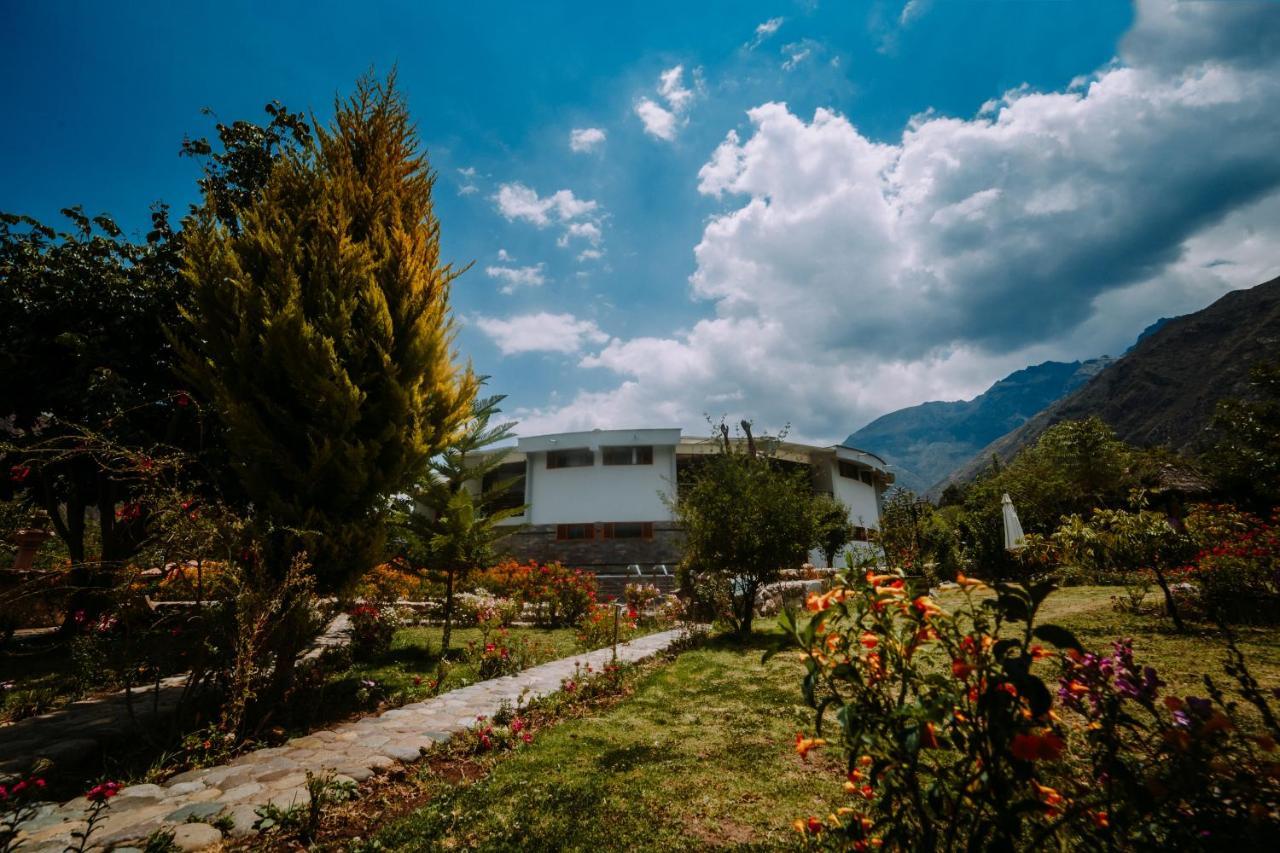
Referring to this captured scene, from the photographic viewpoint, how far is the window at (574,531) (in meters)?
27.8

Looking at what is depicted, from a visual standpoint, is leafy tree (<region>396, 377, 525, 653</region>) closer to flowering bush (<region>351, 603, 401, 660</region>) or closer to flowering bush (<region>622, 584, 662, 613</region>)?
flowering bush (<region>351, 603, 401, 660</region>)

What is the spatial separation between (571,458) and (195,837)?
26735mm

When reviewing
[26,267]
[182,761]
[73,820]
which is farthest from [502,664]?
[26,267]

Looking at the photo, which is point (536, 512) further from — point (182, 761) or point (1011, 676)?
point (1011, 676)

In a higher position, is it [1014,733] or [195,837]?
[1014,733]

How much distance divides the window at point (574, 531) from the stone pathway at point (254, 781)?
71.4 ft

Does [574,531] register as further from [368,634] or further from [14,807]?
[14,807]

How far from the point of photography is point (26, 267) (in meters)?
9.54

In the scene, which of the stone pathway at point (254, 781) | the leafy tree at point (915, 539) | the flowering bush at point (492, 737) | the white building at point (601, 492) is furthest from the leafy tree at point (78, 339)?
the white building at point (601, 492)

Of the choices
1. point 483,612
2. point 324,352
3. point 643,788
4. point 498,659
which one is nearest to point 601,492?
point 483,612

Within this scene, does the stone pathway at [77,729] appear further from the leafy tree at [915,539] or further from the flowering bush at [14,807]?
the leafy tree at [915,539]

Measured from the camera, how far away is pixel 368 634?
888cm

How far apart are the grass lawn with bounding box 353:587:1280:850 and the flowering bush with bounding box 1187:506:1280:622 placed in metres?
1.61

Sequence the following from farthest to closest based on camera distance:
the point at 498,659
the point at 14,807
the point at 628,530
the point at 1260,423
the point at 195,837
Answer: the point at 628,530 < the point at 1260,423 < the point at 498,659 < the point at 195,837 < the point at 14,807
